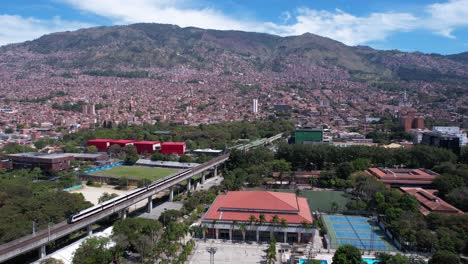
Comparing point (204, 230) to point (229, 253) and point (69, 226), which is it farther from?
point (69, 226)

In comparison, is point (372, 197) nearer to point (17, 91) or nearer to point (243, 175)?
point (243, 175)

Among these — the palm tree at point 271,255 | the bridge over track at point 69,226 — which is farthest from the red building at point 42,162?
the palm tree at point 271,255

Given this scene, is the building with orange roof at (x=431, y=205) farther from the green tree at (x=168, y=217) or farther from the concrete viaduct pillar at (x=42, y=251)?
the concrete viaduct pillar at (x=42, y=251)

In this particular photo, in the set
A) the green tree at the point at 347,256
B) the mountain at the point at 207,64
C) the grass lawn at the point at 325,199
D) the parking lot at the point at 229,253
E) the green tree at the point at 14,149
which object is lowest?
the parking lot at the point at 229,253


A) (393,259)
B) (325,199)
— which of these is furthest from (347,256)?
(325,199)

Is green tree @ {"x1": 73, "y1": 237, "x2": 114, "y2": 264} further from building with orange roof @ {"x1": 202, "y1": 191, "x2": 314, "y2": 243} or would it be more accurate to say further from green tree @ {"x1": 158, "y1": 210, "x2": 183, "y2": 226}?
building with orange roof @ {"x1": 202, "y1": 191, "x2": 314, "y2": 243}

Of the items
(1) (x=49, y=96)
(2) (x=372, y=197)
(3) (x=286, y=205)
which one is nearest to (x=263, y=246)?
A: (3) (x=286, y=205)
